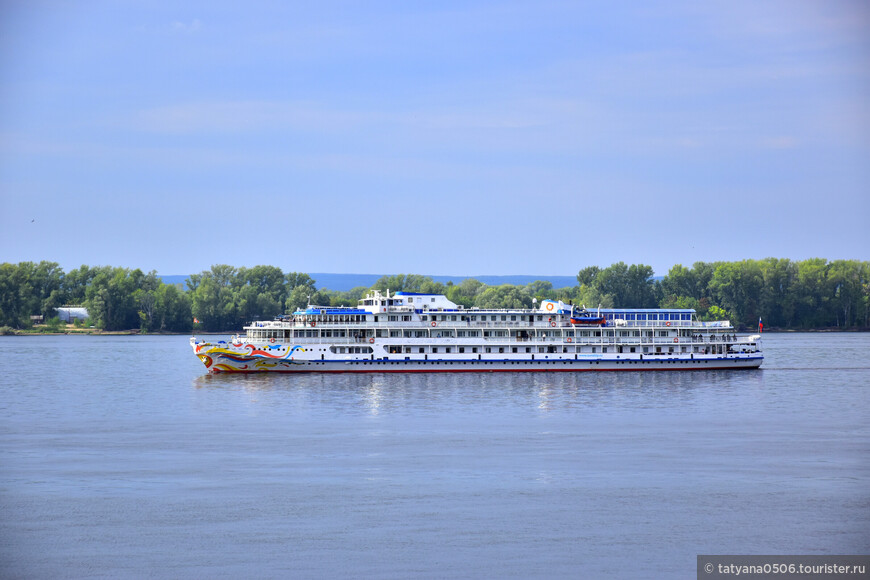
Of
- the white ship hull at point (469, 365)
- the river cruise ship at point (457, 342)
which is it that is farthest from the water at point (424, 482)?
the river cruise ship at point (457, 342)

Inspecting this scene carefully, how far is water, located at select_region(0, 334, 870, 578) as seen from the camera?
3238 centimetres

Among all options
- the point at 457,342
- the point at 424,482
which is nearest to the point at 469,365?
the point at 457,342

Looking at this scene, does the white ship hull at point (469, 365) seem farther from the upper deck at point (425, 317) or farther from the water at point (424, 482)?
the water at point (424, 482)

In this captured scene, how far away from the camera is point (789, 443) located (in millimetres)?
52656

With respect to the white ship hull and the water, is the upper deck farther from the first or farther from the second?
the water

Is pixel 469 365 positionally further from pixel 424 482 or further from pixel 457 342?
pixel 424 482

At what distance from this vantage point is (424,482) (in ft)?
138

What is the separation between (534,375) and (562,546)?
60131mm

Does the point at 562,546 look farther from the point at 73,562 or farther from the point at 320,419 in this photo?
the point at 320,419

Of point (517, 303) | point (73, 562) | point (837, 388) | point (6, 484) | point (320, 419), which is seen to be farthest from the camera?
point (517, 303)

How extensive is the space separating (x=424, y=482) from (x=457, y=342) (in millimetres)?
52167

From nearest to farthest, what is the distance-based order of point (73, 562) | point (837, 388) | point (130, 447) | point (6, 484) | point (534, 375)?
1. point (73, 562)
2. point (6, 484)
3. point (130, 447)
4. point (837, 388)
5. point (534, 375)

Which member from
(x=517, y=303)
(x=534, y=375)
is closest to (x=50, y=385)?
(x=534, y=375)

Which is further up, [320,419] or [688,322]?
[688,322]
